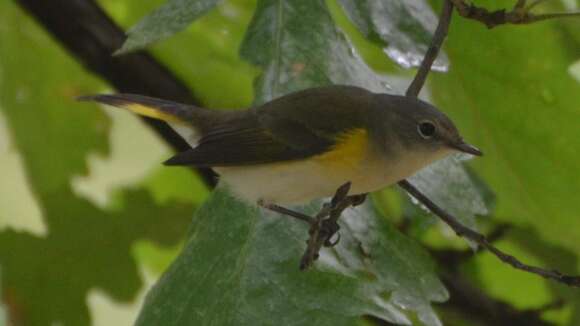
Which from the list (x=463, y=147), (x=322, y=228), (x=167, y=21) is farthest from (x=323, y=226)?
(x=463, y=147)

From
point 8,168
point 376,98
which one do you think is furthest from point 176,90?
point 376,98

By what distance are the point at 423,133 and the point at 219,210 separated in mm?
424

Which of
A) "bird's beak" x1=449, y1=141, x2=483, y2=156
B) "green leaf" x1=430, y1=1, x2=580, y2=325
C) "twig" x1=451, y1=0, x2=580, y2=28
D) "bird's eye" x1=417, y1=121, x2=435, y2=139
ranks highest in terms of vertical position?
"twig" x1=451, y1=0, x2=580, y2=28

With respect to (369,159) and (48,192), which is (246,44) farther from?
(48,192)

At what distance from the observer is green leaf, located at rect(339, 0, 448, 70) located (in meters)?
1.81

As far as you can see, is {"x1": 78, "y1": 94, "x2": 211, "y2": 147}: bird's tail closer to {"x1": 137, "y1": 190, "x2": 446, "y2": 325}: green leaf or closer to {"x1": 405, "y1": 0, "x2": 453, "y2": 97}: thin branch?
{"x1": 137, "y1": 190, "x2": 446, "y2": 325}: green leaf

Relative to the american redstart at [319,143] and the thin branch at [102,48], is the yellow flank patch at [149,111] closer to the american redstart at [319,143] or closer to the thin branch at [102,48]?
the american redstart at [319,143]

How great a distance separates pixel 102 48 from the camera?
2699 mm

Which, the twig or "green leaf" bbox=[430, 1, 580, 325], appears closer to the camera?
the twig

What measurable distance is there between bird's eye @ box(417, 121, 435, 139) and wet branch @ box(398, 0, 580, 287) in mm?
148

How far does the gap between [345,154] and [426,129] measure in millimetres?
186

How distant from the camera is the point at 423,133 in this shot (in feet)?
6.56

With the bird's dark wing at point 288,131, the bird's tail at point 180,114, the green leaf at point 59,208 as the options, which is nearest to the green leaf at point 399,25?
the bird's dark wing at point 288,131

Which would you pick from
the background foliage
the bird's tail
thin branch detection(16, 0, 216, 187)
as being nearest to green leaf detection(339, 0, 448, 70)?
the background foliage
